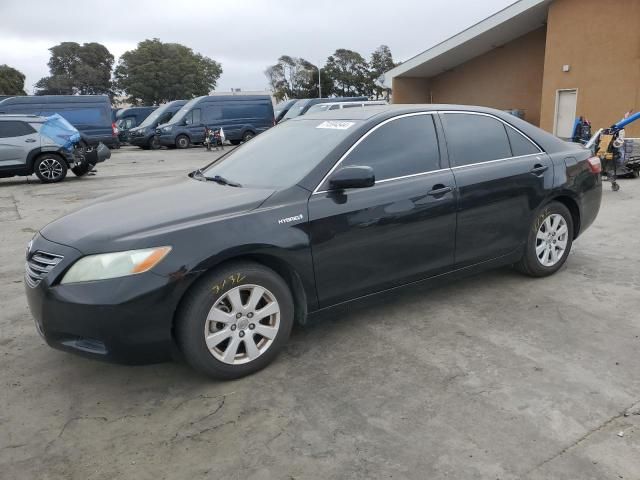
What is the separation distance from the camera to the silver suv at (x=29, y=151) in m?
12.4

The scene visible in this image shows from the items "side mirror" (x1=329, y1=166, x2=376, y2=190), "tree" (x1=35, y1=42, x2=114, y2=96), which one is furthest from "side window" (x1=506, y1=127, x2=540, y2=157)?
"tree" (x1=35, y1=42, x2=114, y2=96)

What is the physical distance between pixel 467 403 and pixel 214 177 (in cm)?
237

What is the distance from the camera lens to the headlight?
2.82m

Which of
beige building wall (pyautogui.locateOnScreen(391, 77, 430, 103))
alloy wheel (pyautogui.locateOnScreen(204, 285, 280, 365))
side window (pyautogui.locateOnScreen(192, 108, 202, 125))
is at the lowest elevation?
alloy wheel (pyautogui.locateOnScreen(204, 285, 280, 365))

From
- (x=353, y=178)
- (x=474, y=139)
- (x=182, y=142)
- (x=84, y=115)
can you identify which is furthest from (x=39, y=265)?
(x=182, y=142)

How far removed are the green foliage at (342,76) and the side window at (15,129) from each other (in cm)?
5281

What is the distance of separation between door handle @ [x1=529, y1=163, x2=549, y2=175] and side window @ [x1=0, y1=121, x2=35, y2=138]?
39.3 ft

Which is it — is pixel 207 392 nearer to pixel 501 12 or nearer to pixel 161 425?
pixel 161 425

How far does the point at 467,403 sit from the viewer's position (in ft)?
9.37

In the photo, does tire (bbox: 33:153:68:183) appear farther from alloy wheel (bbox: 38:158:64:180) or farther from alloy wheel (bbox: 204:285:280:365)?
alloy wheel (bbox: 204:285:280:365)

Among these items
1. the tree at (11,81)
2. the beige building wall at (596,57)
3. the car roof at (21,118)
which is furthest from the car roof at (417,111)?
the tree at (11,81)

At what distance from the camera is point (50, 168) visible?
42.1 ft

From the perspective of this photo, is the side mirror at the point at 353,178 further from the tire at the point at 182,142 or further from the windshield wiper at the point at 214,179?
the tire at the point at 182,142

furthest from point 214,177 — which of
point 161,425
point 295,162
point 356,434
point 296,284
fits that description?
point 356,434
